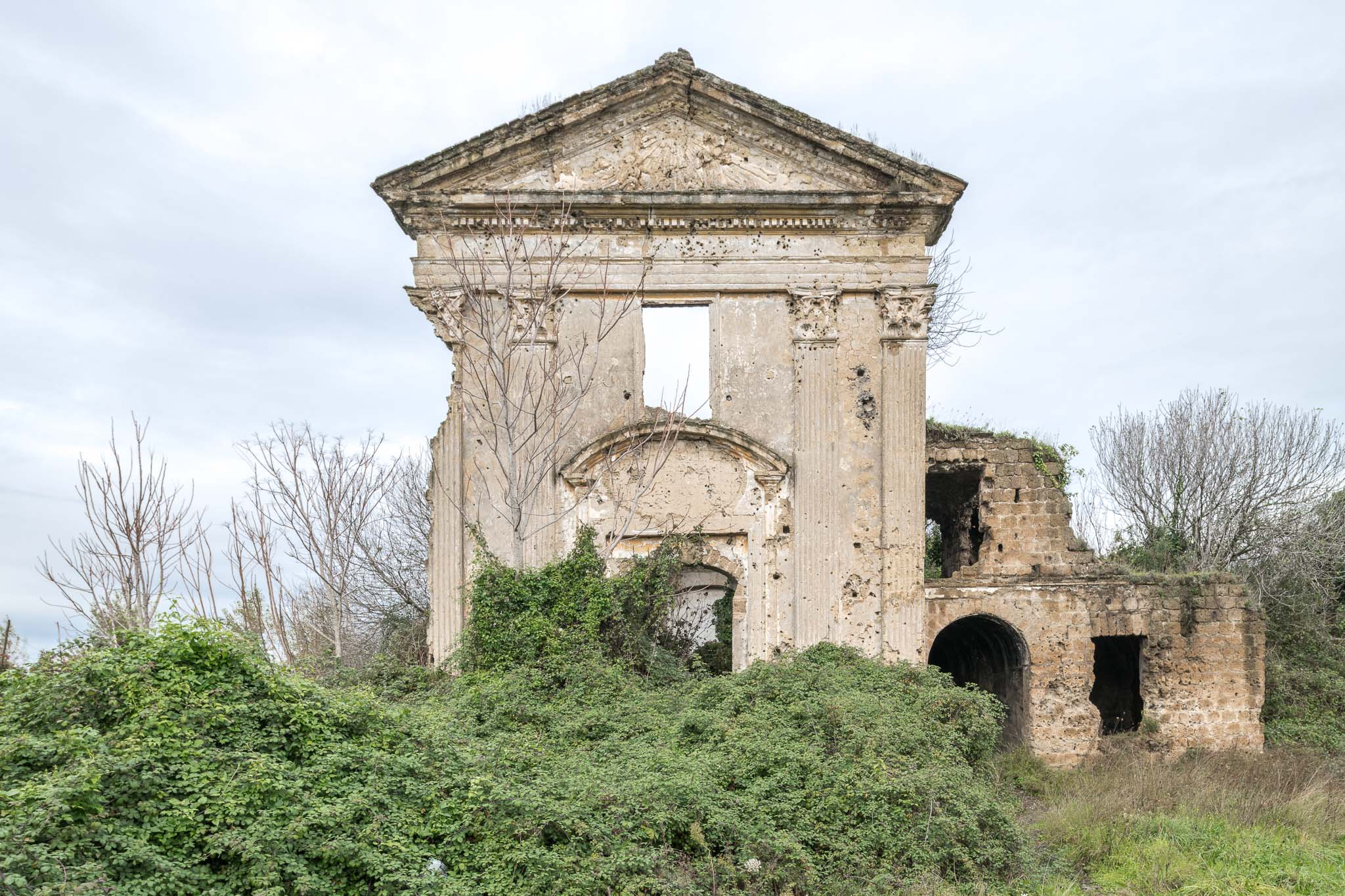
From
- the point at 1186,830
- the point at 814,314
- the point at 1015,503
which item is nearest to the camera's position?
the point at 1186,830

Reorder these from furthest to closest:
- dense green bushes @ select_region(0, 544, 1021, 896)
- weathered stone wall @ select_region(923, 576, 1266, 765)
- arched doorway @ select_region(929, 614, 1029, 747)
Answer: arched doorway @ select_region(929, 614, 1029, 747) < weathered stone wall @ select_region(923, 576, 1266, 765) < dense green bushes @ select_region(0, 544, 1021, 896)

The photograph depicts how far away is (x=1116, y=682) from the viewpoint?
14.6 metres

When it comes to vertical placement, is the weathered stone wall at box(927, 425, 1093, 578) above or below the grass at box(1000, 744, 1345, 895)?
above

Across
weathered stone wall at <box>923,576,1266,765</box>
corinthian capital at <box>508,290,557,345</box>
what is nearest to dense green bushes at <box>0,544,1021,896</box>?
weathered stone wall at <box>923,576,1266,765</box>

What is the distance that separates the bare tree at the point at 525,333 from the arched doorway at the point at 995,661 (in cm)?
574

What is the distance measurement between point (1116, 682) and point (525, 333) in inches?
453

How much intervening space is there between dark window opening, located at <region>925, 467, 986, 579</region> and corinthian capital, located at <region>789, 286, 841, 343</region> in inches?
127

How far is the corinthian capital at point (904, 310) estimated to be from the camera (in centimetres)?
1114

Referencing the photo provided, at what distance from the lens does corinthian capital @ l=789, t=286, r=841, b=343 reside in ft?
36.5

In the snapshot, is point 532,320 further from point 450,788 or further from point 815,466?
point 450,788

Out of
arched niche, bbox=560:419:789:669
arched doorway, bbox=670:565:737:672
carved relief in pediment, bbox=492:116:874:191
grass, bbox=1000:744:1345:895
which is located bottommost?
grass, bbox=1000:744:1345:895

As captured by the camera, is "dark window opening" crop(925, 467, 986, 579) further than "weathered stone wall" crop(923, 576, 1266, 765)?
Yes

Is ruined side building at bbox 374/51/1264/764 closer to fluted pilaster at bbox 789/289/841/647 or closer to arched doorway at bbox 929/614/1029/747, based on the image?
fluted pilaster at bbox 789/289/841/647

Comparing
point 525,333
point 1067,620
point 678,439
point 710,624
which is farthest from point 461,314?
point 1067,620
